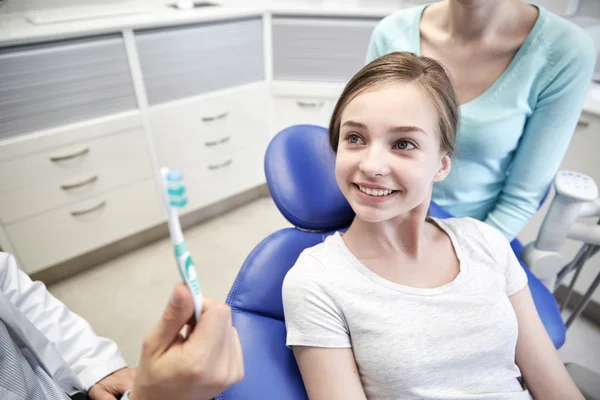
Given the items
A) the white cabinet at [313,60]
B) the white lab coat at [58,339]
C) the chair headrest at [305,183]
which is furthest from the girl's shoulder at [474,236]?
the white cabinet at [313,60]

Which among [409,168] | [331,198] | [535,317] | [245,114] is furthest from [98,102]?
[535,317]

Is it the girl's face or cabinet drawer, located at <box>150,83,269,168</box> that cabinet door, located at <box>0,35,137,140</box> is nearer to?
cabinet drawer, located at <box>150,83,269,168</box>

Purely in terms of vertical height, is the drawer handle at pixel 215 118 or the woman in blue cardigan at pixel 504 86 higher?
the woman in blue cardigan at pixel 504 86

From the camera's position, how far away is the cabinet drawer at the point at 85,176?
1.68 m

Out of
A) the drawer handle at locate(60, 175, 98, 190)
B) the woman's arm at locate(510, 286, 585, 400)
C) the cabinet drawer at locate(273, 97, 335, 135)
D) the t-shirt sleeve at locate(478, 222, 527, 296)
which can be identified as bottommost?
the drawer handle at locate(60, 175, 98, 190)

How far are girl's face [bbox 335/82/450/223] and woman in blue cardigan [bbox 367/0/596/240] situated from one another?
31 cm

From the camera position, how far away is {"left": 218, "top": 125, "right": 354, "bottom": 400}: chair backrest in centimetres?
78

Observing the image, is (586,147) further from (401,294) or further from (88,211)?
(88,211)

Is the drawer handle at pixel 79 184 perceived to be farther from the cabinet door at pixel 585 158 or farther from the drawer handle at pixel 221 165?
the cabinet door at pixel 585 158

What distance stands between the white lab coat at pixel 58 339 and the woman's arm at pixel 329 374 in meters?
0.48

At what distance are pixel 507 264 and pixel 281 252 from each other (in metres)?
0.51

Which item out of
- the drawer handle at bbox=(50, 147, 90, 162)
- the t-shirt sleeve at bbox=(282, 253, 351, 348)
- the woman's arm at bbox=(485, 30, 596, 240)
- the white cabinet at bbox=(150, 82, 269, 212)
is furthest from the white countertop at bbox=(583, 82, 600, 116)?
the drawer handle at bbox=(50, 147, 90, 162)

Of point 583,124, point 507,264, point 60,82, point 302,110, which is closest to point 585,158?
point 583,124

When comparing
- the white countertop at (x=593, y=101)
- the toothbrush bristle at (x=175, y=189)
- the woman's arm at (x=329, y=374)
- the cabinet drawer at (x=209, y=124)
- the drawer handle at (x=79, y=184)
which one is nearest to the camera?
the toothbrush bristle at (x=175, y=189)
